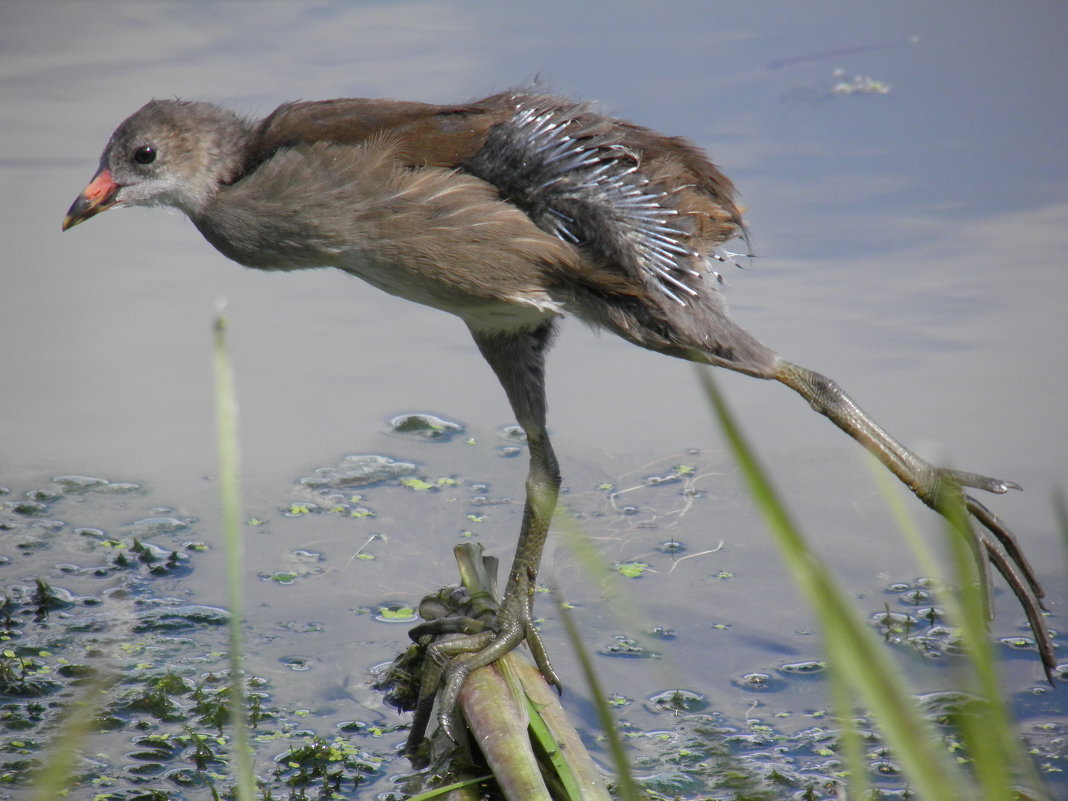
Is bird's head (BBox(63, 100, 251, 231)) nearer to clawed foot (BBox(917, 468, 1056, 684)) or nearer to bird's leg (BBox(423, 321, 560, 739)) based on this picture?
bird's leg (BBox(423, 321, 560, 739))

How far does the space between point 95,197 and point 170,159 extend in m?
0.26

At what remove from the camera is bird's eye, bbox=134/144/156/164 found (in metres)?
2.71

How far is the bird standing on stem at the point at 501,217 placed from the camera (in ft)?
7.98

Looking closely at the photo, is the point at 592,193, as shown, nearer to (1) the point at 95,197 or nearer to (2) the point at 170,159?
(2) the point at 170,159

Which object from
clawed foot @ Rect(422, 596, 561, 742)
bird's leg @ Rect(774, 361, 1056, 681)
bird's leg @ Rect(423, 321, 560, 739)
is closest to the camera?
clawed foot @ Rect(422, 596, 561, 742)

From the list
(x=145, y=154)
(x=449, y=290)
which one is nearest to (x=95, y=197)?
(x=145, y=154)

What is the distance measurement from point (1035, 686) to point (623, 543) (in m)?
1.30

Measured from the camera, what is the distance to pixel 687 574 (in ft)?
11.8

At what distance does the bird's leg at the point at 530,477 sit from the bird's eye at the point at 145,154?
88 centimetres

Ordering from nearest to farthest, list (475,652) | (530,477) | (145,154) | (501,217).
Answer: (501,217), (475,652), (145,154), (530,477)

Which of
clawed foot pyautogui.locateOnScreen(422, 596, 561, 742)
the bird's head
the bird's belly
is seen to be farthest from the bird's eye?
clawed foot pyautogui.locateOnScreen(422, 596, 561, 742)

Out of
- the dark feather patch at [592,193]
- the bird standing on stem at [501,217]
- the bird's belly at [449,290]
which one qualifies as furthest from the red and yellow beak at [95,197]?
the dark feather patch at [592,193]

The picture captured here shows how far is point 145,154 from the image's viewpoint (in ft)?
8.91

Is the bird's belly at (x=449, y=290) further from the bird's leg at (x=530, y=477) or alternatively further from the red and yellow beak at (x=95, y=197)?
the red and yellow beak at (x=95, y=197)
